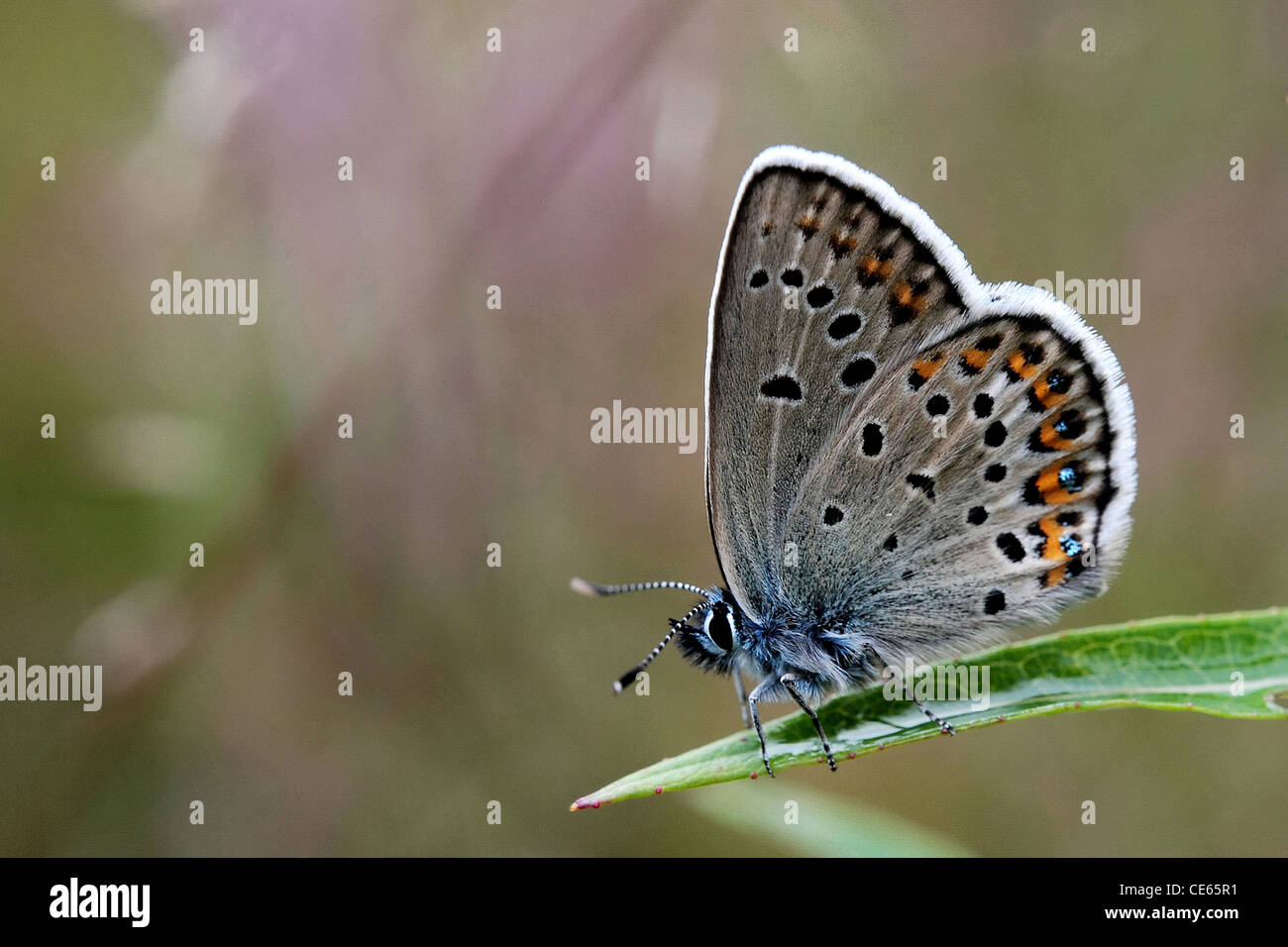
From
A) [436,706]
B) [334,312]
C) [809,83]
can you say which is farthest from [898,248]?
[436,706]

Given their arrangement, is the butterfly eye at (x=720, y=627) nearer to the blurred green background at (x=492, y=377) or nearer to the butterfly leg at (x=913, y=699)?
the butterfly leg at (x=913, y=699)

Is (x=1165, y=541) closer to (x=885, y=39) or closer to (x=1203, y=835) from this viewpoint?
(x=1203, y=835)

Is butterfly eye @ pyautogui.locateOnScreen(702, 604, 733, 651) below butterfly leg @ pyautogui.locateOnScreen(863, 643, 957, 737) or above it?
above

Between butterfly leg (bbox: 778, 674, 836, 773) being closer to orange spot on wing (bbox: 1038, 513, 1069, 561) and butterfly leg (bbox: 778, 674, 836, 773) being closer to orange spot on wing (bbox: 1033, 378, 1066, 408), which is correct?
orange spot on wing (bbox: 1038, 513, 1069, 561)

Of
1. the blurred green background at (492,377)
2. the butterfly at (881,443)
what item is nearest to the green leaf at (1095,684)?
the butterfly at (881,443)

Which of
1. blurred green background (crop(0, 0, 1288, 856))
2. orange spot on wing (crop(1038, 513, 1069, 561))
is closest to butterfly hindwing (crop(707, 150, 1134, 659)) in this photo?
orange spot on wing (crop(1038, 513, 1069, 561))

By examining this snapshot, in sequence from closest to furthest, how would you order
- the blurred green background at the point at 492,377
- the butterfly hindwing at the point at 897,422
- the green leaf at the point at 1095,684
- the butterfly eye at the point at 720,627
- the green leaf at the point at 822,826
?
the green leaf at the point at 1095,684 → the butterfly hindwing at the point at 897,422 → the green leaf at the point at 822,826 → the butterfly eye at the point at 720,627 → the blurred green background at the point at 492,377

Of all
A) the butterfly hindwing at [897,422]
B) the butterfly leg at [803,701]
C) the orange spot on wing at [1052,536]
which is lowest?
the butterfly leg at [803,701]
